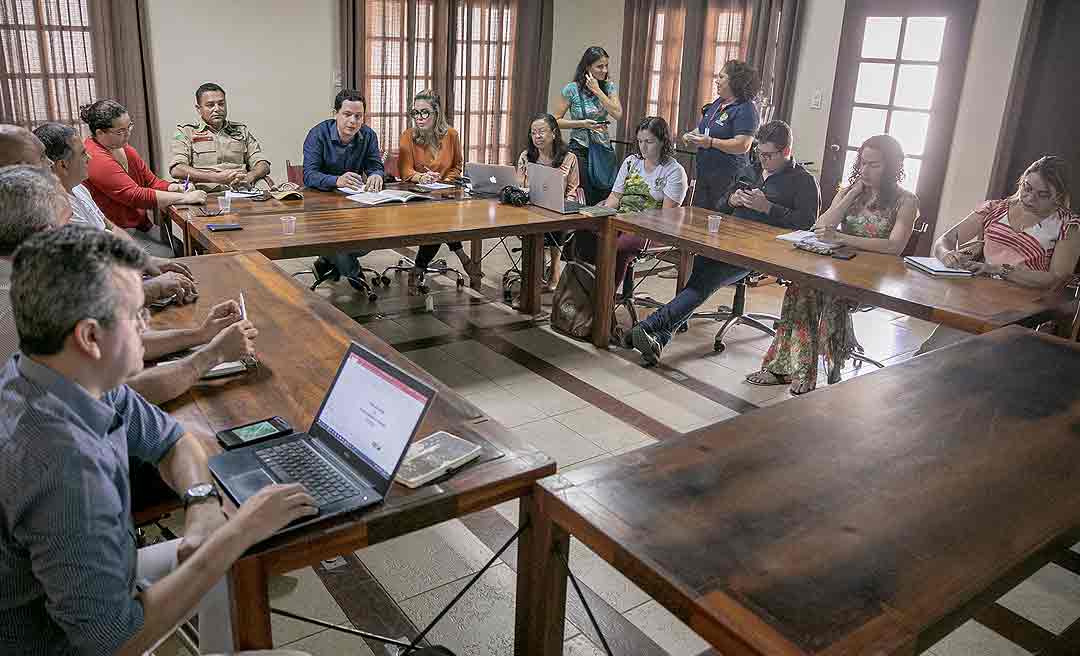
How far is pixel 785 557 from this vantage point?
1323 mm

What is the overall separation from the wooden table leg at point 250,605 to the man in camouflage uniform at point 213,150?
3394 mm

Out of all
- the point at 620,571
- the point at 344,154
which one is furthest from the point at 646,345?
the point at 620,571

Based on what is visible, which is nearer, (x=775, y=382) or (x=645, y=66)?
(x=775, y=382)

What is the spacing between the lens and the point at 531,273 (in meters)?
4.64

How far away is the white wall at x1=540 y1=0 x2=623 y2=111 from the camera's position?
7070 mm

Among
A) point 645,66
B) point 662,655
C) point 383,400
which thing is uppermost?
point 645,66

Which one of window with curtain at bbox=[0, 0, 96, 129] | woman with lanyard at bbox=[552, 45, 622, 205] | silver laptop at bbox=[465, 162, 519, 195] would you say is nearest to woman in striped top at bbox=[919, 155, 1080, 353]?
silver laptop at bbox=[465, 162, 519, 195]

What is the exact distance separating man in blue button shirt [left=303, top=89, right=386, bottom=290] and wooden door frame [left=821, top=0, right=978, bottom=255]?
3.15m

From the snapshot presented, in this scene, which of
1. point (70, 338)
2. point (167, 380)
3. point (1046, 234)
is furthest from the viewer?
point (1046, 234)

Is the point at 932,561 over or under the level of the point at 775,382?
over

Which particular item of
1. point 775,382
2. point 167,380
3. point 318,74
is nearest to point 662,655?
point 167,380

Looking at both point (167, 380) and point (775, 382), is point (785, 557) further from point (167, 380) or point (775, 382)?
point (775, 382)

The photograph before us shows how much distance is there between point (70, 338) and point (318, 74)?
5.29 m

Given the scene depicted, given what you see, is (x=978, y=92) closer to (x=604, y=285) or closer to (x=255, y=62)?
(x=604, y=285)
